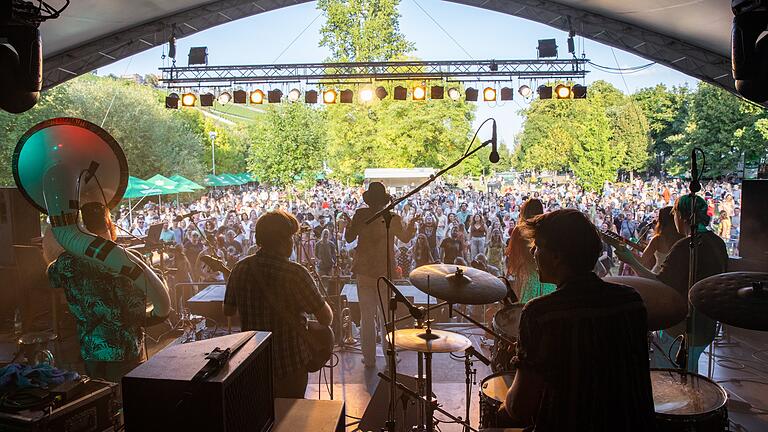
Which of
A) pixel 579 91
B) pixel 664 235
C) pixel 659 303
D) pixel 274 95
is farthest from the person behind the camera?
pixel 274 95

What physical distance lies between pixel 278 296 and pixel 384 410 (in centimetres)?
171

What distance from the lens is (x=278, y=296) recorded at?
2.79 metres

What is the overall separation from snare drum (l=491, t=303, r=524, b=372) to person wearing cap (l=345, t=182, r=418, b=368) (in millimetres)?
1694

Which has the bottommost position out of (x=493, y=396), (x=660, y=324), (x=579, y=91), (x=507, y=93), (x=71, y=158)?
(x=493, y=396)

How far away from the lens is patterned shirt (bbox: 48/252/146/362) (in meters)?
2.80

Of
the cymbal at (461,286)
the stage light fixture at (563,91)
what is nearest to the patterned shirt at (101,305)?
the cymbal at (461,286)

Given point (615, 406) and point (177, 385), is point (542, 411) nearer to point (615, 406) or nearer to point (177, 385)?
point (615, 406)

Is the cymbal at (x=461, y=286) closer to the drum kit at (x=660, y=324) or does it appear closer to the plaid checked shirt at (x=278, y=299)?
the drum kit at (x=660, y=324)

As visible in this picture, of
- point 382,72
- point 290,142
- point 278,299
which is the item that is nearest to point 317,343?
point 278,299

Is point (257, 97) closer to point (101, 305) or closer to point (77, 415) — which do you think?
point (101, 305)

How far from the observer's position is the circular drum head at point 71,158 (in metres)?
2.85

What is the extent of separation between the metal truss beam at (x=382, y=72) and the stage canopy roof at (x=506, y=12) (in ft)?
2.98

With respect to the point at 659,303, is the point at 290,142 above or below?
above

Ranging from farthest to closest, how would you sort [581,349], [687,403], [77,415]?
[687,403] < [77,415] < [581,349]
